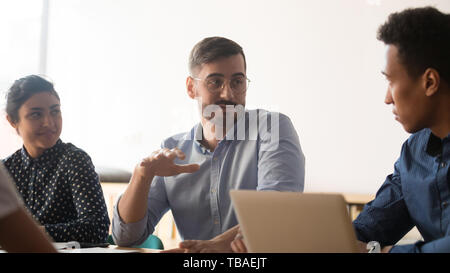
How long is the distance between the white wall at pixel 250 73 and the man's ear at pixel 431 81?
6.53ft

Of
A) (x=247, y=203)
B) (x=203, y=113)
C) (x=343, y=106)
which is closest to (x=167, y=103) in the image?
(x=343, y=106)

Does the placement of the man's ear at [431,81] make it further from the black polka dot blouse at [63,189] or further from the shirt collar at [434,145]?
the black polka dot blouse at [63,189]

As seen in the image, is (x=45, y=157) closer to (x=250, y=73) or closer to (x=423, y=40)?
(x=423, y=40)

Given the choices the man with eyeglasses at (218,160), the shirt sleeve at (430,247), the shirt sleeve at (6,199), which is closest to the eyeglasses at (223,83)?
the man with eyeglasses at (218,160)

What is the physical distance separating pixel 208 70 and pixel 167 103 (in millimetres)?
2124

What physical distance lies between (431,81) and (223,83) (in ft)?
2.65

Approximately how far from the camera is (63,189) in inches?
77.1

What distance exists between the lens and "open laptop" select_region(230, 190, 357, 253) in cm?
88

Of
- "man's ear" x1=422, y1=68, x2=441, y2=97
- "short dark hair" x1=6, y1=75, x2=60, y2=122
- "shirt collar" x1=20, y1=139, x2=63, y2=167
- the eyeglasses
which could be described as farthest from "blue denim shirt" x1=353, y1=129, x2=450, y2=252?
"short dark hair" x1=6, y1=75, x2=60, y2=122

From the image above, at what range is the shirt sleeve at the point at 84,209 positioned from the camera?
5.64ft

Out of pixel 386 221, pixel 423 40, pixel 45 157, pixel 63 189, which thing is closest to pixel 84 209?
pixel 63 189

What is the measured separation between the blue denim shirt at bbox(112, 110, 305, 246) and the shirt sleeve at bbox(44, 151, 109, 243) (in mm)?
133
